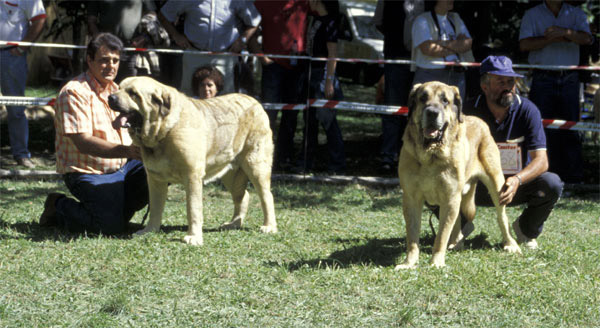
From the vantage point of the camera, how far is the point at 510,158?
5.89m

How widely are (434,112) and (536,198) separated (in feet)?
5.87

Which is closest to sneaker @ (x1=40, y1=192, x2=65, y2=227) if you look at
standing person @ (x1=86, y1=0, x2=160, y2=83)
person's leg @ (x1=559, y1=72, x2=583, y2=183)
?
standing person @ (x1=86, y1=0, x2=160, y2=83)

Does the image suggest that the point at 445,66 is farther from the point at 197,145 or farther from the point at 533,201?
the point at 197,145

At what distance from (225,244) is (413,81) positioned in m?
4.04

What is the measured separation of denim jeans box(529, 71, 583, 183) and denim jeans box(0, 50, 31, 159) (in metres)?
6.49

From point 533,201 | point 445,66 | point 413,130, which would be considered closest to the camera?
point 413,130

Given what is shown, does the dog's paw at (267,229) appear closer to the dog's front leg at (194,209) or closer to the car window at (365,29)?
the dog's front leg at (194,209)

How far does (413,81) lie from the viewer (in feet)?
29.0

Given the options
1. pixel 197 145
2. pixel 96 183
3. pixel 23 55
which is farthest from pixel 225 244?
pixel 23 55

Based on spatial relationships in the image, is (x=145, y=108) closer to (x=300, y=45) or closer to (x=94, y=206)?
(x=94, y=206)

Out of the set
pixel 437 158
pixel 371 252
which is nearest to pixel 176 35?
pixel 371 252

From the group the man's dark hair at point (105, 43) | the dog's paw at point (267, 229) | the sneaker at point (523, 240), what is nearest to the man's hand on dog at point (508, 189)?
the sneaker at point (523, 240)

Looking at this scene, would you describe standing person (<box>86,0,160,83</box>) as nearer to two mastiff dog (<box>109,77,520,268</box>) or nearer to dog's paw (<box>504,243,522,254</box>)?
two mastiff dog (<box>109,77,520,268</box>)

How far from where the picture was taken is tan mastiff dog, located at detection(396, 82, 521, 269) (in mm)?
4844
